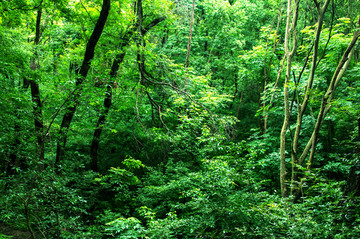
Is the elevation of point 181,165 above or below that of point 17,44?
below

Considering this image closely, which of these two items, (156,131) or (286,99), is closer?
(156,131)

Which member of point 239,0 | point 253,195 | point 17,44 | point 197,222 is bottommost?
point 197,222

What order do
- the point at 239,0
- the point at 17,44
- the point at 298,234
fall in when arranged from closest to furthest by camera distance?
the point at 298,234 < the point at 17,44 < the point at 239,0

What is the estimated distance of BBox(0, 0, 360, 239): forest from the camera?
3.26 meters

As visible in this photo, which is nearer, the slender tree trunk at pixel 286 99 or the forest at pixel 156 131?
the forest at pixel 156 131

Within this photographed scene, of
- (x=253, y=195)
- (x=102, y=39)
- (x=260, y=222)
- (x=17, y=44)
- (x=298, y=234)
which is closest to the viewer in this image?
(x=298, y=234)

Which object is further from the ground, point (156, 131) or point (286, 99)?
point (286, 99)

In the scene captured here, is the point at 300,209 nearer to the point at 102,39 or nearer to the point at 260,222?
the point at 260,222

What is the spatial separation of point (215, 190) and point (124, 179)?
A: 12.7 feet

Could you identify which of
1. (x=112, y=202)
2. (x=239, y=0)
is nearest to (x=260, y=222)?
(x=112, y=202)

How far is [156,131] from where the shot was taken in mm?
5484

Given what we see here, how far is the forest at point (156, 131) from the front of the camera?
3.26 m

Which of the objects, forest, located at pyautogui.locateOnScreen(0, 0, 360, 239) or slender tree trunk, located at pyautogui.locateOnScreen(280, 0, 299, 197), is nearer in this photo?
forest, located at pyautogui.locateOnScreen(0, 0, 360, 239)

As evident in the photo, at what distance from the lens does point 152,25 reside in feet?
25.8
